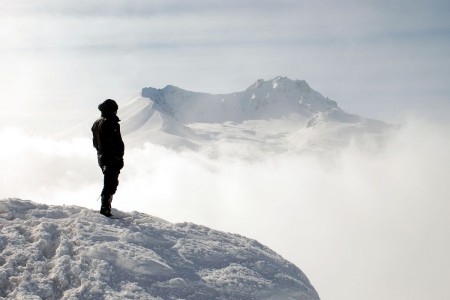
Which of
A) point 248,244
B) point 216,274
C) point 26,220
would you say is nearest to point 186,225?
point 248,244

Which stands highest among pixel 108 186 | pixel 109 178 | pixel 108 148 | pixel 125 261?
pixel 108 148

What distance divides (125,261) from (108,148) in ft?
10.6

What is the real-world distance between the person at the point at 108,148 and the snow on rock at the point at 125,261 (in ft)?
1.71

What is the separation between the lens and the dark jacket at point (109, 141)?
11.6 meters

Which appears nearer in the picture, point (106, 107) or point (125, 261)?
point (125, 261)

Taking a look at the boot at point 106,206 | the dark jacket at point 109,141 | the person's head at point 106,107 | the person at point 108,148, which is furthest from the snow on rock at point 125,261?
the person's head at point 106,107

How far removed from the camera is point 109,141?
38.0 ft

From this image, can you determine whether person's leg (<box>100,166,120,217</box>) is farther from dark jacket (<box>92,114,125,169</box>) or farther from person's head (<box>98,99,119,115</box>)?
person's head (<box>98,99,119,115</box>)

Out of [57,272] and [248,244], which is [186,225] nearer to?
[248,244]

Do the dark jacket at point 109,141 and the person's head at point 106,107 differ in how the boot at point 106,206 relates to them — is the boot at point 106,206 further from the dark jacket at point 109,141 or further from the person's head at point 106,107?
the person's head at point 106,107

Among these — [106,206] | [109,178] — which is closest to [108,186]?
[109,178]

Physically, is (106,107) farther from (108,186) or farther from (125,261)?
(125,261)

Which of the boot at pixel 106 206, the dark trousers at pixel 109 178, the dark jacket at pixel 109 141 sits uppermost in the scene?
the dark jacket at pixel 109 141

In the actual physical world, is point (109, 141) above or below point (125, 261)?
above
